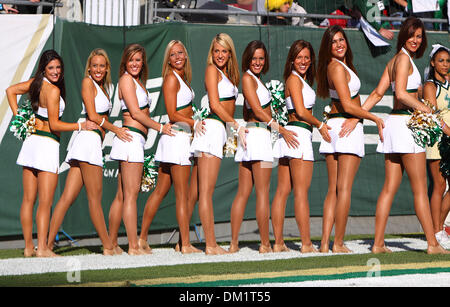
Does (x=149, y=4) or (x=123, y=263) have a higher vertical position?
(x=149, y=4)

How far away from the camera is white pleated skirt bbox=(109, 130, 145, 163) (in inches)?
271

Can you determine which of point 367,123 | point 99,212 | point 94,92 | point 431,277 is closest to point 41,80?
point 94,92

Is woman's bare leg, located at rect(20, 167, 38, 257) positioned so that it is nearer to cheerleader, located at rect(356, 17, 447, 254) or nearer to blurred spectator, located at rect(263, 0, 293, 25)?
cheerleader, located at rect(356, 17, 447, 254)

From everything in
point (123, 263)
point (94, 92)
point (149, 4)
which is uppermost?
point (149, 4)

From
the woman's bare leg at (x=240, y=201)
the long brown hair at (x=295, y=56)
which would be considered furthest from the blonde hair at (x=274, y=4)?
the woman's bare leg at (x=240, y=201)

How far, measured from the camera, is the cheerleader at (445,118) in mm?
7922

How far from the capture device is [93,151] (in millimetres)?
6902

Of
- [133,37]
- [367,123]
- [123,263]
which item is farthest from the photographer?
[367,123]

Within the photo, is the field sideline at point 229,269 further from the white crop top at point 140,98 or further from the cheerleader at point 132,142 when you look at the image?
the white crop top at point 140,98

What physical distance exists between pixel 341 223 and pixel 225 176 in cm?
253

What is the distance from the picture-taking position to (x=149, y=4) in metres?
9.57

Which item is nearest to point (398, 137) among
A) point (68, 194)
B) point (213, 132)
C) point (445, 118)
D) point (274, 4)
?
point (213, 132)

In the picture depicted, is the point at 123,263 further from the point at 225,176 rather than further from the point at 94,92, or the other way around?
the point at 225,176

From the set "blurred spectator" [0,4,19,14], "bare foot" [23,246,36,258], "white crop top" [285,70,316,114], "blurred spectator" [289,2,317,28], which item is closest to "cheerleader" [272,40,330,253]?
"white crop top" [285,70,316,114]
